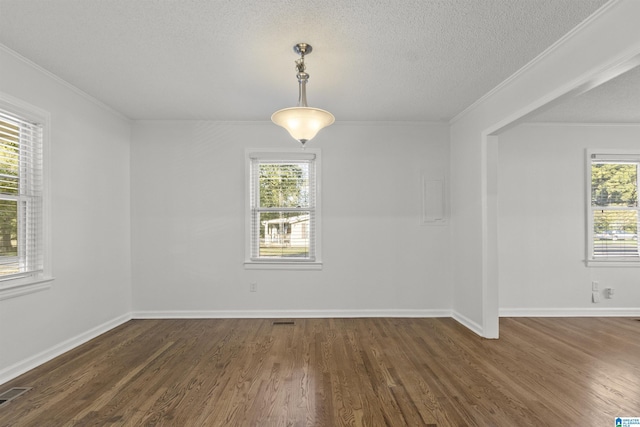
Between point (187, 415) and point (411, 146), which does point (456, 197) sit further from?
point (187, 415)

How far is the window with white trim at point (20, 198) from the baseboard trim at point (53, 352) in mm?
698

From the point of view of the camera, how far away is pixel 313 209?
4824 mm

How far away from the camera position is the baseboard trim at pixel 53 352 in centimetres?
283

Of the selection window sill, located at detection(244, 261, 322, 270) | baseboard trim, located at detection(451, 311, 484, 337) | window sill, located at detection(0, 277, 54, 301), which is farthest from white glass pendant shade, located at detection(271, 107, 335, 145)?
baseboard trim, located at detection(451, 311, 484, 337)

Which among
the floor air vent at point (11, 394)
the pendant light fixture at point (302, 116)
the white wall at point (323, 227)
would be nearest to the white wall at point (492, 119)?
the white wall at point (323, 227)

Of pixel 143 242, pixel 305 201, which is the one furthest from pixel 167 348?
pixel 305 201

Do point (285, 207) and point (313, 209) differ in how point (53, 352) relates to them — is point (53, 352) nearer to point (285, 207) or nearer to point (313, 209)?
point (285, 207)

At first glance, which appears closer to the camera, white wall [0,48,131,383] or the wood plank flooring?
the wood plank flooring

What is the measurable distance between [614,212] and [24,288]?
275 inches

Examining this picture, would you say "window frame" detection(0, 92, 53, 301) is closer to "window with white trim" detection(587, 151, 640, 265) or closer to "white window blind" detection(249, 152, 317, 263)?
"white window blind" detection(249, 152, 317, 263)

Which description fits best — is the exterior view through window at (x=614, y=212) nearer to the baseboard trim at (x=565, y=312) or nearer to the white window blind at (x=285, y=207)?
the baseboard trim at (x=565, y=312)

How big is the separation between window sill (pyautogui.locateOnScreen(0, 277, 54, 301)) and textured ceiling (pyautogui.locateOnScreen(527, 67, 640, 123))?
201 inches

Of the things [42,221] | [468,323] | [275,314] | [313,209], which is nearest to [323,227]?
[313,209]

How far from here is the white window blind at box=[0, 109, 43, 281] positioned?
2.88 metres
